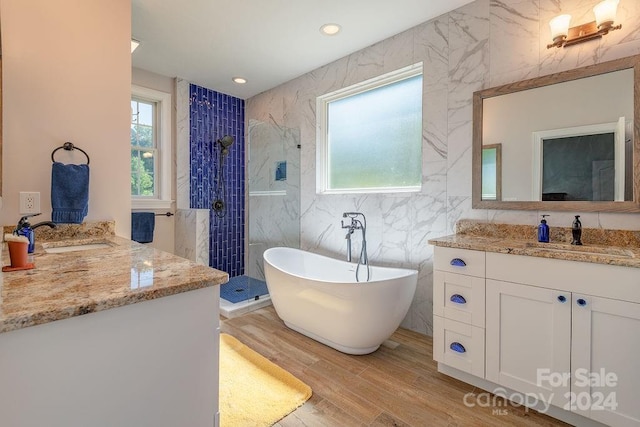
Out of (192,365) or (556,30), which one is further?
(556,30)

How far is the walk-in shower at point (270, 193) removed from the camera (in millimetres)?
3570

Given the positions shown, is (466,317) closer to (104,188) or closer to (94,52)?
(104,188)

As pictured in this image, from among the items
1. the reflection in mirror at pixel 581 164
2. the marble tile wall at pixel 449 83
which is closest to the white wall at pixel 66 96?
the marble tile wall at pixel 449 83

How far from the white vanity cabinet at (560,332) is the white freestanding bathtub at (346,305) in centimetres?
39

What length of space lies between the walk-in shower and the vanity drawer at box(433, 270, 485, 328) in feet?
6.34

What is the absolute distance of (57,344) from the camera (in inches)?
28.0

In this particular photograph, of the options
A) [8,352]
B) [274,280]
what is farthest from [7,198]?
[274,280]

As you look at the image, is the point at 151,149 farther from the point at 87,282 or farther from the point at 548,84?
the point at 548,84

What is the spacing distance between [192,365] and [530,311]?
64.8 inches

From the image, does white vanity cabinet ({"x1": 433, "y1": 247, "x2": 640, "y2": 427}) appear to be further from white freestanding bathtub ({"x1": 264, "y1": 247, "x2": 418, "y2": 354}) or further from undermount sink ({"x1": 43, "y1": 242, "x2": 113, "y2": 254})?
undermount sink ({"x1": 43, "y1": 242, "x2": 113, "y2": 254})

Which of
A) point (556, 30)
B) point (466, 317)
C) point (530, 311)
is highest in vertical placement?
point (556, 30)

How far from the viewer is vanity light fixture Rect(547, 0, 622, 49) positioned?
5.50 ft

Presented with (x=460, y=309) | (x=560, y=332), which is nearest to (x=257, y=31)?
(x=460, y=309)

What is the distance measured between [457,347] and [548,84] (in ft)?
5.77
